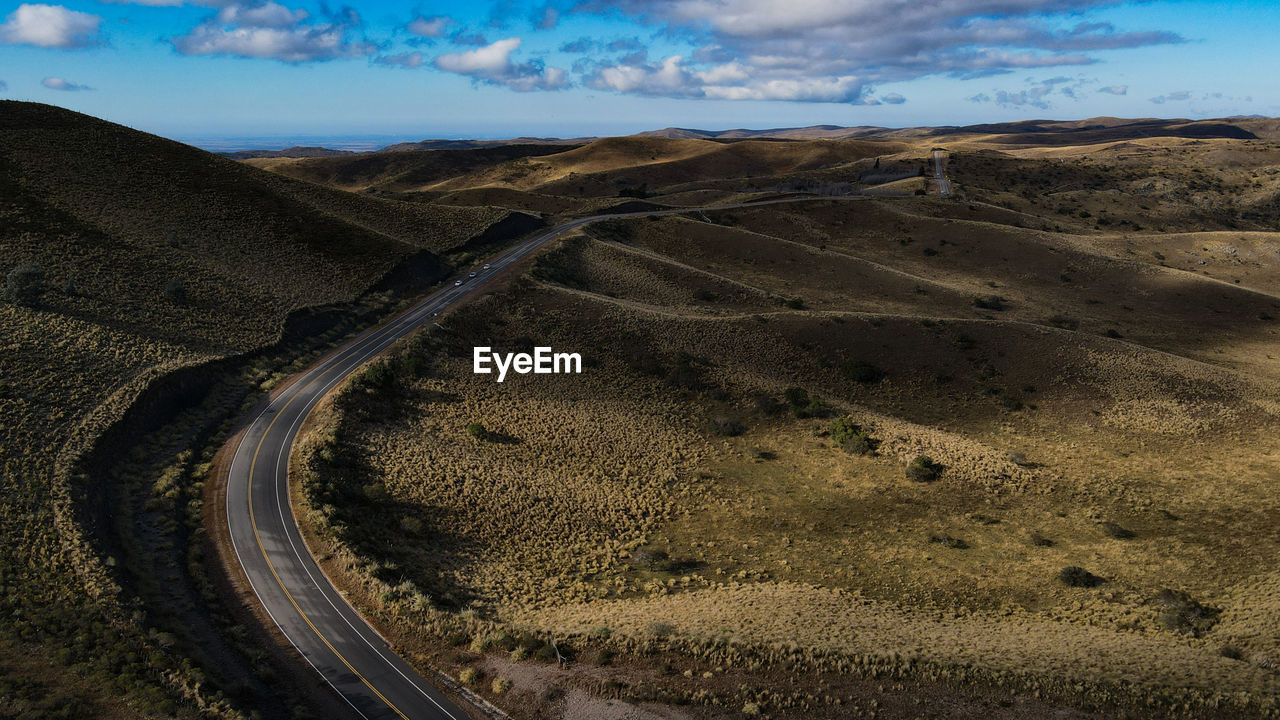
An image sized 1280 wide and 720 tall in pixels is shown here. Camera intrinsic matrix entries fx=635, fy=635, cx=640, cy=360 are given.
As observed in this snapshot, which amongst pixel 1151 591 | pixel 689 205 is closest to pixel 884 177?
pixel 689 205

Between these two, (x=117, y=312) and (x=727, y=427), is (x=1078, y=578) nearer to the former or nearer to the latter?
(x=727, y=427)

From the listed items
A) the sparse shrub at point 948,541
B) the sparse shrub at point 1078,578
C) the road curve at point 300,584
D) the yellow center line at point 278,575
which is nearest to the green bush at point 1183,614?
the sparse shrub at point 1078,578

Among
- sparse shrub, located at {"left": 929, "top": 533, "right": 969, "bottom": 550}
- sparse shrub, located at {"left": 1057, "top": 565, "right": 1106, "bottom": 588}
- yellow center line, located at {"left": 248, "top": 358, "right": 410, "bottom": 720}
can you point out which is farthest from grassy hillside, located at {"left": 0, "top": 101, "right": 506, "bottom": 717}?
Answer: sparse shrub, located at {"left": 1057, "top": 565, "right": 1106, "bottom": 588}

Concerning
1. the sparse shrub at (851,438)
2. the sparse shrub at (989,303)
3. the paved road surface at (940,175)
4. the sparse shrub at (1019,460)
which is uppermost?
the paved road surface at (940,175)

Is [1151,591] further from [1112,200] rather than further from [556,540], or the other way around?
[1112,200]

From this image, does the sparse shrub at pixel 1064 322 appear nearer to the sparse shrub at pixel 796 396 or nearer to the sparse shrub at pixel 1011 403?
the sparse shrub at pixel 1011 403

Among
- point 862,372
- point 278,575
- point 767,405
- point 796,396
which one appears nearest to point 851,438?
point 796,396
